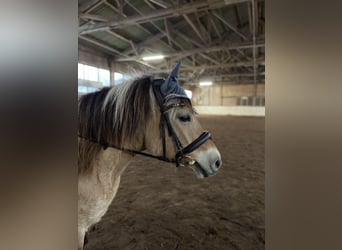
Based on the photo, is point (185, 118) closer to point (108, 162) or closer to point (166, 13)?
point (108, 162)

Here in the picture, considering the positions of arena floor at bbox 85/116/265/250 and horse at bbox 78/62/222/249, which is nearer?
horse at bbox 78/62/222/249

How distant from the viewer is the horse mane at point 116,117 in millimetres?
952

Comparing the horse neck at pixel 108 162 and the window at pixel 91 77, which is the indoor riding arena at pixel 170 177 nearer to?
the window at pixel 91 77

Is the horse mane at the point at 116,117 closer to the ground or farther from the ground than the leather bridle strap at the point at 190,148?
farther from the ground

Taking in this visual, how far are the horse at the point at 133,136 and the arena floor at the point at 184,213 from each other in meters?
0.63

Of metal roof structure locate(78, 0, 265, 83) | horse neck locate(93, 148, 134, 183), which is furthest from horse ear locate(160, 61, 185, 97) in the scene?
metal roof structure locate(78, 0, 265, 83)

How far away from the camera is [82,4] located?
3.50 metres

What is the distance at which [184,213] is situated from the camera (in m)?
1.82

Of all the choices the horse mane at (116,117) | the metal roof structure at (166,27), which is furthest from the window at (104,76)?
the horse mane at (116,117)

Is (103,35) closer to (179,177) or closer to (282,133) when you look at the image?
(179,177)

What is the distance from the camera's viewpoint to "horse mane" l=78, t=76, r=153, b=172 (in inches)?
37.5

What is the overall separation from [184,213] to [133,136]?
1168mm

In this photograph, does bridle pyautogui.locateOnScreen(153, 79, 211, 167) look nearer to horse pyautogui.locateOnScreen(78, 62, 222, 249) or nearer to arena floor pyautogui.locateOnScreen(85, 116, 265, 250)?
horse pyautogui.locateOnScreen(78, 62, 222, 249)

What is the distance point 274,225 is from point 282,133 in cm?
11
